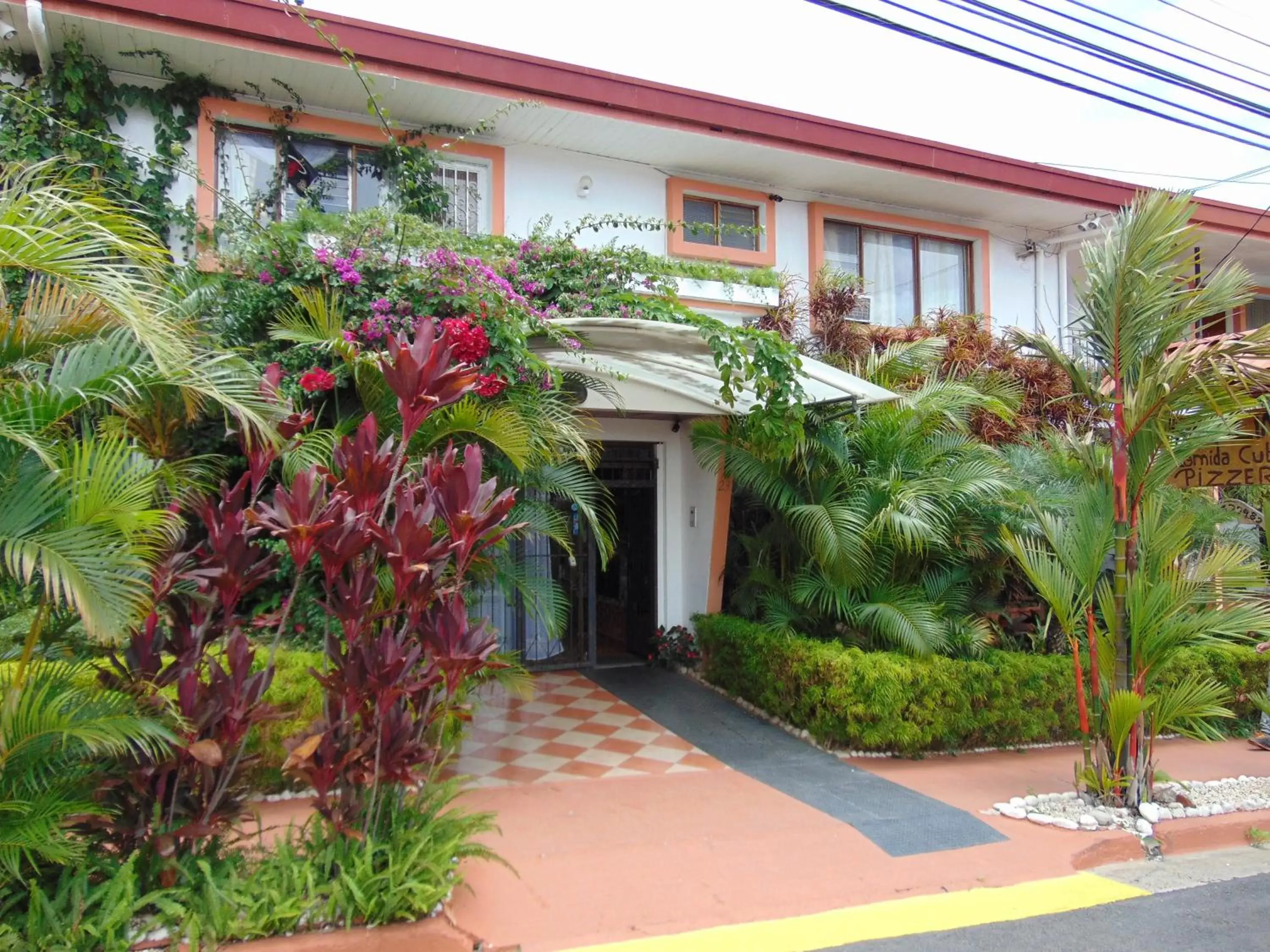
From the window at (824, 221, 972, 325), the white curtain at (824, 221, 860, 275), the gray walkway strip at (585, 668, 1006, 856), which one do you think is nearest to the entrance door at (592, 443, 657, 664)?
the gray walkway strip at (585, 668, 1006, 856)

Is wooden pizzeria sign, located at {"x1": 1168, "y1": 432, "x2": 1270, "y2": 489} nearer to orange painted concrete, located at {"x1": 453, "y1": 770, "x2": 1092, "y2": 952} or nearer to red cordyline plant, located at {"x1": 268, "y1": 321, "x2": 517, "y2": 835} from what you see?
orange painted concrete, located at {"x1": 453, "y1": 770, "x2": 1092, "y2": 952}

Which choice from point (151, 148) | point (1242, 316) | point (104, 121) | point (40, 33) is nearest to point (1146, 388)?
point (151, 148)

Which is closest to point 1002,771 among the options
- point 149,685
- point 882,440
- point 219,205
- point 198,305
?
point 882,440

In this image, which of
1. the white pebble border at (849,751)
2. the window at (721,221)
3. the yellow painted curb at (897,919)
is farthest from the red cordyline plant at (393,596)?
the window at (721,221)

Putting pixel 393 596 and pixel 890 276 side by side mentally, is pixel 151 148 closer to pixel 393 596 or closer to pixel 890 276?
pixel 393 596

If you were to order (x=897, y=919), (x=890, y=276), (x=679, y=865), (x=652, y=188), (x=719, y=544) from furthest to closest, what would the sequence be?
(x=890, y=276), (x=652, y=188), (x=719, y=544), (x=679, y=865), (x=897, y=919)

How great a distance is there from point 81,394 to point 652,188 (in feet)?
23.3

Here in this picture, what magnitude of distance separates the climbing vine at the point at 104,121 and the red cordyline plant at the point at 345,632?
396 cm

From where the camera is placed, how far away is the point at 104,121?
23.4ft

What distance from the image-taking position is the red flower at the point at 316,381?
572cm

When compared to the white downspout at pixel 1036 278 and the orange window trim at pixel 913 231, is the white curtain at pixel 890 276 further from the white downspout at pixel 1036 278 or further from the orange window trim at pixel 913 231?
the white downspout at pixel 1036 278

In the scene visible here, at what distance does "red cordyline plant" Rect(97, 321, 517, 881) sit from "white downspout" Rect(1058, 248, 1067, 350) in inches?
395

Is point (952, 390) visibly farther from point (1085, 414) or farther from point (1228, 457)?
point (1085, 414)

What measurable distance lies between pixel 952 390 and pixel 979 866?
450 centimetres
